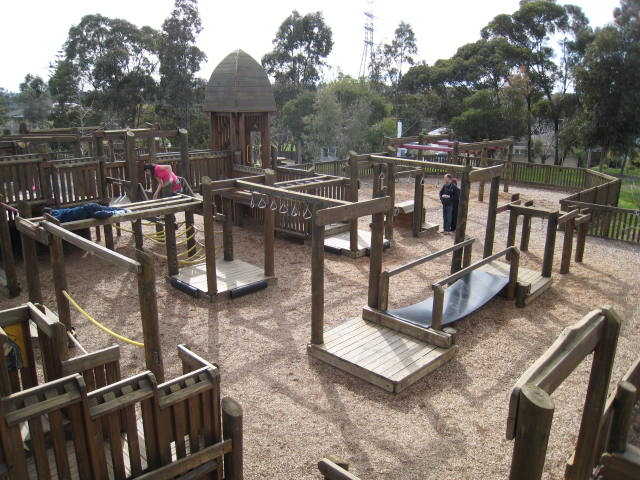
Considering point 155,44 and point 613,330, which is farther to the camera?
point 155,44

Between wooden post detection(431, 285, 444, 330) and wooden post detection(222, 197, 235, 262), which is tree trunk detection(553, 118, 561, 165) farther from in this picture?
wooden post detection(431, 285, 444, 330)

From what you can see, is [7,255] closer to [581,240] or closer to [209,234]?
[209,234]

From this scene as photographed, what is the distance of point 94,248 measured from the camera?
617 centimetres

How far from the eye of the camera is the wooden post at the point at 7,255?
367 inches

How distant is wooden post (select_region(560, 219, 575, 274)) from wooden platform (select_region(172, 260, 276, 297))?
618cm

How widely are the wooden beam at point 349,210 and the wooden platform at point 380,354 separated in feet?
5.86

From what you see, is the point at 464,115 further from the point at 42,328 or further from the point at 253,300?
the point at 42,328

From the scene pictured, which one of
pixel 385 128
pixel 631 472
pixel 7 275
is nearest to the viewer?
pixel 631 472

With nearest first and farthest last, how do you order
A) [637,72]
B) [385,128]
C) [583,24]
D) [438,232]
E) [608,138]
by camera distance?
[438,232]
[637,72]
[608,138]
[385,128]
[583,24]

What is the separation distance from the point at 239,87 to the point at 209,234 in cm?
777

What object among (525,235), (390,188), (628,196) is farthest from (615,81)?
(390,188)

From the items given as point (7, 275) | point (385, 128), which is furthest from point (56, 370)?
point (385, 128)

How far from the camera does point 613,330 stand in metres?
3.80

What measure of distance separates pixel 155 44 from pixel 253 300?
3742cm
